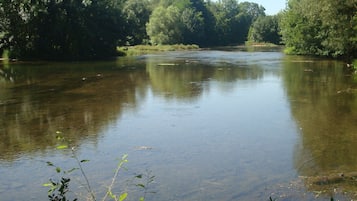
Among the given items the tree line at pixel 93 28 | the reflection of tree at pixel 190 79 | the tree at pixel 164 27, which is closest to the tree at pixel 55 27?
the tree line at pixel 93 28

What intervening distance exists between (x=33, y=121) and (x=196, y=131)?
5.39 meters

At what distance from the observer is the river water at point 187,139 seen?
8.15 metres

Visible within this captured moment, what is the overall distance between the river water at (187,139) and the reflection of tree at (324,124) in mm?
33

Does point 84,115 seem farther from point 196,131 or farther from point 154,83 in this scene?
point 154,83

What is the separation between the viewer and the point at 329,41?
136 feet

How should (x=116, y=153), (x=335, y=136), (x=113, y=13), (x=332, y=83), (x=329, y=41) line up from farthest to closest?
(x=113, y=13) < (x=329, y=41) < (x=332, y=83) < (x=335, y=136) < (x=116, y=153)

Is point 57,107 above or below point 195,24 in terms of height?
below

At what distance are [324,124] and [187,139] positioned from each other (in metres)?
4.51

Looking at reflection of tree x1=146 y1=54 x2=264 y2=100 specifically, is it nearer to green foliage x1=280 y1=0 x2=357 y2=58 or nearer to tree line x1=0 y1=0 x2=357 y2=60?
green foliage x1=280 y1=0 x2=357 y2=58

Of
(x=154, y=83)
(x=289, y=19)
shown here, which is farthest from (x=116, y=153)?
(x=289, y=19)

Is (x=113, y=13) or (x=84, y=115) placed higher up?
(x=113, y=13)

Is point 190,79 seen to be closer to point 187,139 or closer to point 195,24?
point 187,139

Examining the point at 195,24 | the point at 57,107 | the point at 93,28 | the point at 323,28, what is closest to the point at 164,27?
the point at 195,24

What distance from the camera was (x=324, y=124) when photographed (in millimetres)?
13477
